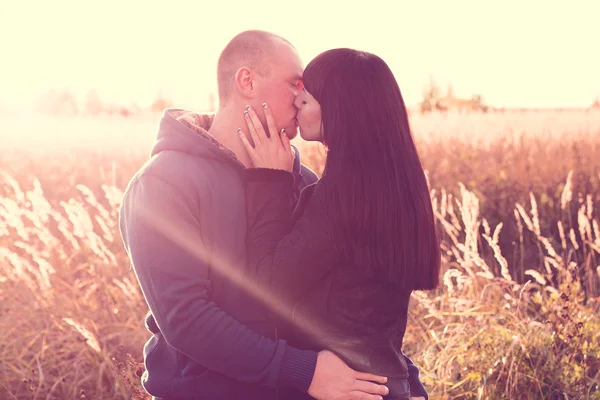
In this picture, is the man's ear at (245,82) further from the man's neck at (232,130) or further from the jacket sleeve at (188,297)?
the jacket sleeve at (188,297)

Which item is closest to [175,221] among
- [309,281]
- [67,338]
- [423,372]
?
[309,281]

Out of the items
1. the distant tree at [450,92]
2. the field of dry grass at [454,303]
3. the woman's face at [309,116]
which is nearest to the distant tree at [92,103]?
the distant tree at [450,92]

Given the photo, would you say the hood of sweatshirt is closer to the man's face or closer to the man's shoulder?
the man's shoulder

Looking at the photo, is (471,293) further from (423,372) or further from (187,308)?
(187,308)

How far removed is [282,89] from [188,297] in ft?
2.69

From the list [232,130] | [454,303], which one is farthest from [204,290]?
[454,303]

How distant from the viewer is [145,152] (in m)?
10.9

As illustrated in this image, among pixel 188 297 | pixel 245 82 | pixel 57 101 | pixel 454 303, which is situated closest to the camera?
pixel 188 297

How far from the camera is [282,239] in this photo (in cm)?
194

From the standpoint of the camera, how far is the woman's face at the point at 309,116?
2.12 metres

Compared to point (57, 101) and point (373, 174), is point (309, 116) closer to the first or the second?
point (373, 174)

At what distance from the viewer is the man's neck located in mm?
2223

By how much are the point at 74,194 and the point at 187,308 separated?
24.2ft

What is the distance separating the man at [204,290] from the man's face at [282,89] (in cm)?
22
